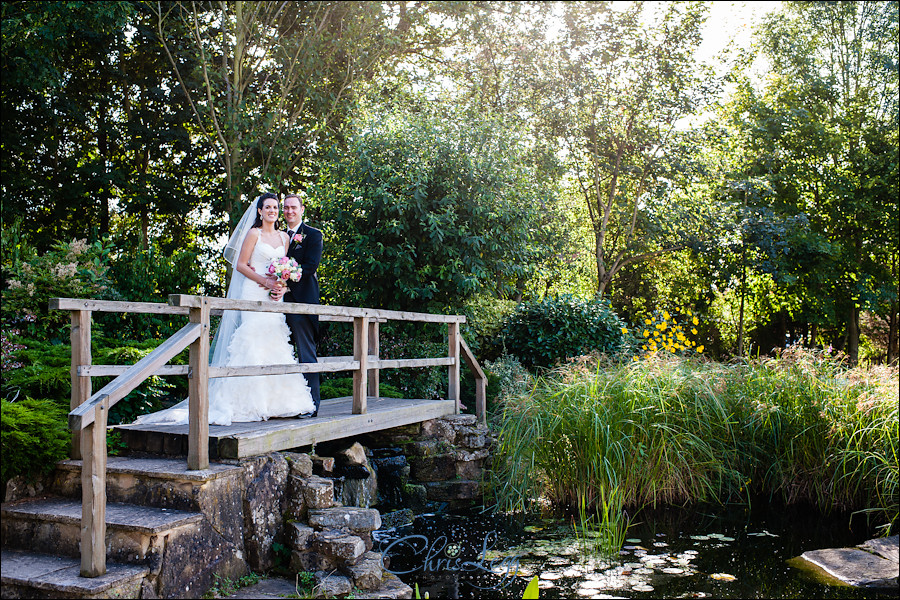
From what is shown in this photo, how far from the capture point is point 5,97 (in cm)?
1332

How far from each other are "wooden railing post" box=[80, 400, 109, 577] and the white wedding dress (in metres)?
1.72

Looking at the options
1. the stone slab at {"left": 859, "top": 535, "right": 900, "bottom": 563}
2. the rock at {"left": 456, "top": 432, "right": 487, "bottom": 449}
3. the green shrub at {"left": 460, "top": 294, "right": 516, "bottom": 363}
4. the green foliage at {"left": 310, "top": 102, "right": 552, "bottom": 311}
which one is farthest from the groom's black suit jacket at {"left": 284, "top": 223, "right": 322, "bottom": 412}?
the stone slab at {"left": 859, "top": 535, "right": 900, "bottom": 563}

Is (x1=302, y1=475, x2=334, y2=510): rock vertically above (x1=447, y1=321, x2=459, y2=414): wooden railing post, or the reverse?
(x1=447, y1=321, x2=459, y2=414): wooden railing post

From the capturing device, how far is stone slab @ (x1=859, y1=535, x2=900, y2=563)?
5.87 metres

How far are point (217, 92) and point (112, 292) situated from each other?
638 centimetres

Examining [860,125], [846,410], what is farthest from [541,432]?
[860,125]

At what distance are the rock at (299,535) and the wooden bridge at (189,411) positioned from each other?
1.97ft

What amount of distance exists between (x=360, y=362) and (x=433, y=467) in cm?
216

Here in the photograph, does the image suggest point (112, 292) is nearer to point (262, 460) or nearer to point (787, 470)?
point (262, 460)

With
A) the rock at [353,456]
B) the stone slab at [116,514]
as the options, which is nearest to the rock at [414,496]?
the rock at [353,456]

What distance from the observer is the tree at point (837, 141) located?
20.2 m

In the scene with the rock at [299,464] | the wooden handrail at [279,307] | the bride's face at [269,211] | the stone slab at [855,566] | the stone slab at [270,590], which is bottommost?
the stone slab at [855,566]

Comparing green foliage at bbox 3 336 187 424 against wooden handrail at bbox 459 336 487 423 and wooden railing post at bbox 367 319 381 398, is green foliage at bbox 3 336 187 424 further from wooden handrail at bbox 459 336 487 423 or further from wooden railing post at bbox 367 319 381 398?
wooden handrail at bbox 459 336 487 423

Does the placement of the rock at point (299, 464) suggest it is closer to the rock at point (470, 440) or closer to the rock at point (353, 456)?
the rock at point (353, 456)
